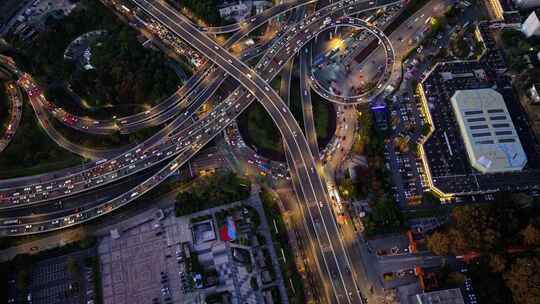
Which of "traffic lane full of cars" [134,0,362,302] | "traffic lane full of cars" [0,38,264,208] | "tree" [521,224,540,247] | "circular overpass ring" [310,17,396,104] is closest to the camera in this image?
"tree" [521,224,540,247]

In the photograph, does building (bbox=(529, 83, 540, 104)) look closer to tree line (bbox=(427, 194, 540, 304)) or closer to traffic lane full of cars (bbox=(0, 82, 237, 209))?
tree line (bbox=(427, 194, 540, 304))

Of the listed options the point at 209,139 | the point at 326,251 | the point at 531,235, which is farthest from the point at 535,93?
the point at 209,139

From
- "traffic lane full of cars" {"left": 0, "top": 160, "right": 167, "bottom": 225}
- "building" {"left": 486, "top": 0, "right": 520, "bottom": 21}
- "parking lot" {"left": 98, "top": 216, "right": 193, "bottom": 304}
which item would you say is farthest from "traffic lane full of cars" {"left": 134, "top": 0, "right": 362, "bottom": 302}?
"building" {"left": 486, "top": 0, "right": 520, "bottom": 21}

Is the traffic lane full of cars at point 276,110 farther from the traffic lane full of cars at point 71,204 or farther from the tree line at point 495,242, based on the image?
the traffic lane full of cars at point 71,204

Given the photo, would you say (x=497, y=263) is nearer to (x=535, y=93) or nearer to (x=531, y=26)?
(x=535, y=93)

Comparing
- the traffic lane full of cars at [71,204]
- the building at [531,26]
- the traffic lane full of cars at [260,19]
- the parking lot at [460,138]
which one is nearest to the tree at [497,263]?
the parking lot at [460,138]

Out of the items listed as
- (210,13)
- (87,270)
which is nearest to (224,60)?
(210,13)
